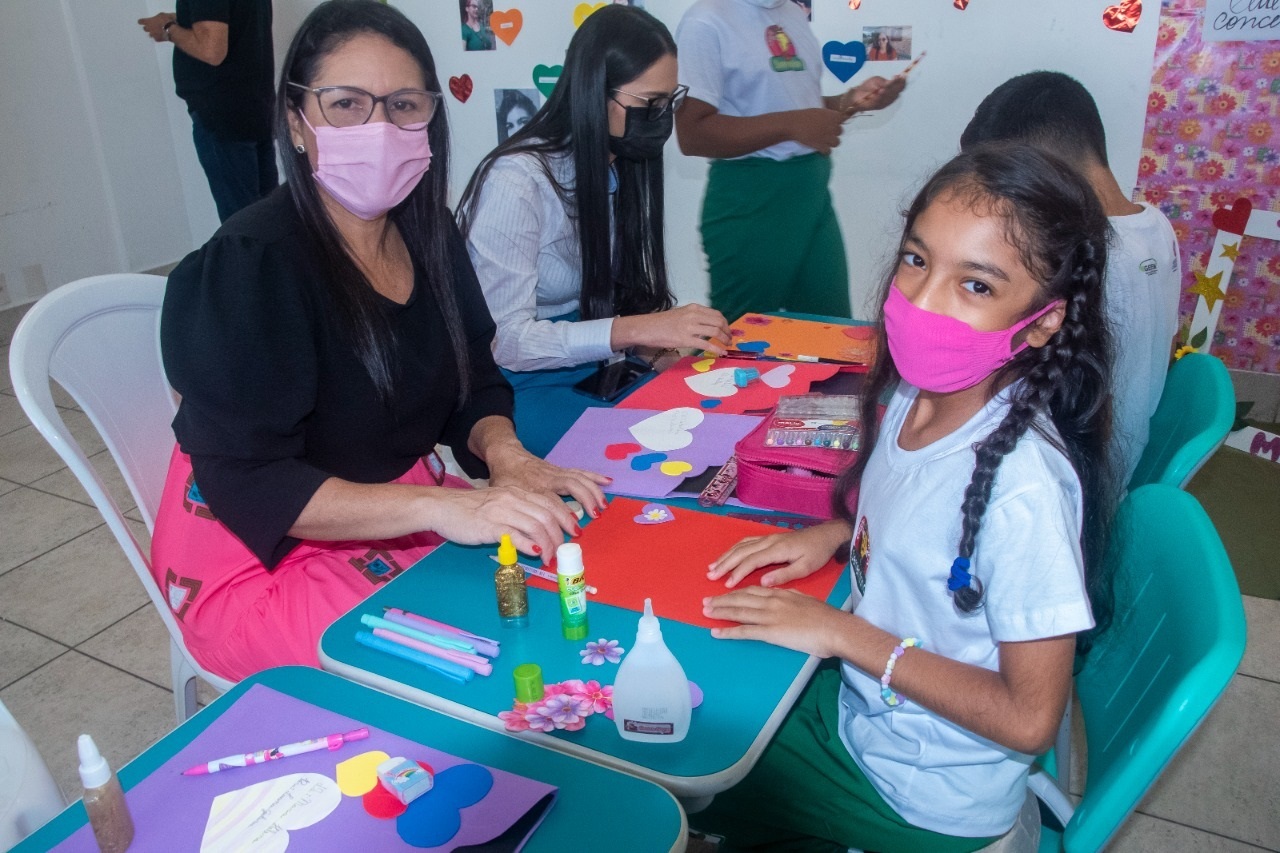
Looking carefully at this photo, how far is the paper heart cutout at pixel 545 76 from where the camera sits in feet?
13.6

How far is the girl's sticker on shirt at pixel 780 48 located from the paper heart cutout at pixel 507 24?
169cm

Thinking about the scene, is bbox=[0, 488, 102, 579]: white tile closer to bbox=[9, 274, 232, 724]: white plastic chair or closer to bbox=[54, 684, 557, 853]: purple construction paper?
bbox=[9, 274, 232, 724]: white plastic chair

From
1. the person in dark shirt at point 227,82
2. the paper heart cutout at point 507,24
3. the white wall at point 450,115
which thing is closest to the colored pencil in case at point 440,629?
the white wall at point 450,115

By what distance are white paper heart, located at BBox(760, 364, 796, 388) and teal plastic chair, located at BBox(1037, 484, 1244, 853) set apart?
2.40 feet

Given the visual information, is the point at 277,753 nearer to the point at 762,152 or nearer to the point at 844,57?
the point at 762,152

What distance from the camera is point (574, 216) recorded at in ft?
7.05

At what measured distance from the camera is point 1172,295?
6.06ft

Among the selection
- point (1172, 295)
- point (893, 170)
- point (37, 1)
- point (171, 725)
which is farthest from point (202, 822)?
point (37, 1)

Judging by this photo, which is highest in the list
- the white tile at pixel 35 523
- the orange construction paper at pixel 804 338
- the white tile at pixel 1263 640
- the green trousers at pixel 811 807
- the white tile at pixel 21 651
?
the orange construction paper at pixel 804 338

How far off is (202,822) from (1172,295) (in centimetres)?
182

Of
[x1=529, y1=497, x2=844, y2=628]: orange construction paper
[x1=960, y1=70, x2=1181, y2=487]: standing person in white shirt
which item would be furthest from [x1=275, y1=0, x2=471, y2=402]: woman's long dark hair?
[x1=960, y1=70, x2=1181, y2=487]: standing person in white shirt

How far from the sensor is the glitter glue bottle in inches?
43.4

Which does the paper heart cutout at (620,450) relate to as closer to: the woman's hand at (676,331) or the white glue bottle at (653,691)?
the woman's hand at (676,331)

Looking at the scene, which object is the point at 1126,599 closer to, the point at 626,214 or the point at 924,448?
the point at 924,448
